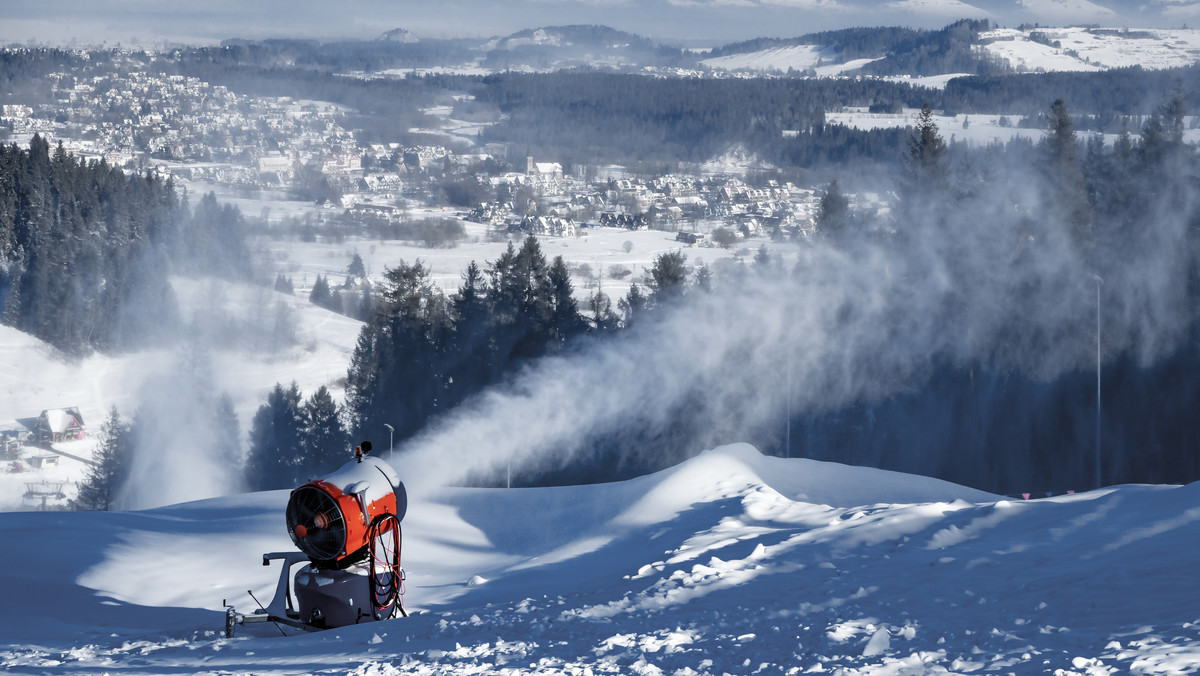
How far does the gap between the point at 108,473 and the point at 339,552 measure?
78.9ft

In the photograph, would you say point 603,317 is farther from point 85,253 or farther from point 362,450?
point 85,253

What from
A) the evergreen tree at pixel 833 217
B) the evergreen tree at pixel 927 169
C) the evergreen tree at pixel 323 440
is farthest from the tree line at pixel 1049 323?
the evergreen tree at pixel 323 440

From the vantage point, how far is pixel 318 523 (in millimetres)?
7289

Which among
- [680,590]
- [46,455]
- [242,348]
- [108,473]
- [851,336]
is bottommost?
[46,455]

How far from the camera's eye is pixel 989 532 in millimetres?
8000

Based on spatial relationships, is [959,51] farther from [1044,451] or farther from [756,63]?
[1044,451]

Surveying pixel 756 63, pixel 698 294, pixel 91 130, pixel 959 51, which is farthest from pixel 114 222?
pixel 756 63

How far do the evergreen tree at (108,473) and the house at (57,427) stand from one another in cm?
266

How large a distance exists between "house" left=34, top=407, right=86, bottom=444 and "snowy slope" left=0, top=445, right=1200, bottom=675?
24.1 metres

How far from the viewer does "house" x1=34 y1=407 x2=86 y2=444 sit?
32969 millimetres

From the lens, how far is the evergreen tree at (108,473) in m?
28.0

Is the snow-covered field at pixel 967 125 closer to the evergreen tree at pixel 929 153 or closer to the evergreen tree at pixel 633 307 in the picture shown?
the evergreen tree at pixel 929 153

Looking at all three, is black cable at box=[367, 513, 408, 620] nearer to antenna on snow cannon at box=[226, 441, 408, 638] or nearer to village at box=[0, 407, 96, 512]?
antenna on snow cannon at box=[226, 441, 408, 638]

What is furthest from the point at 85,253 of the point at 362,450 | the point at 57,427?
the point at 362,450
